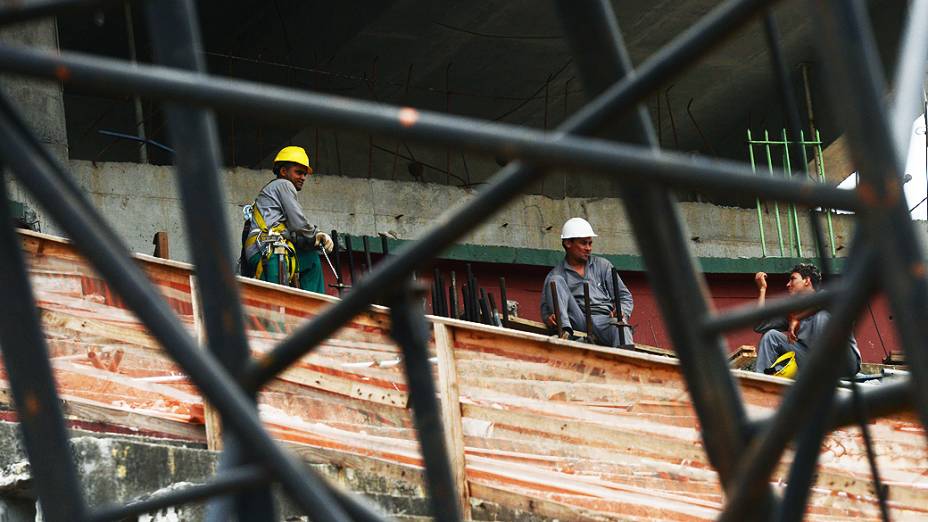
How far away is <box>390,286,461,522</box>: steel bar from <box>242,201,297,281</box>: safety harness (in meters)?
9.94

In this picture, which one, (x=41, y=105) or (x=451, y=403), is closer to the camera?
(x=451, y=403)

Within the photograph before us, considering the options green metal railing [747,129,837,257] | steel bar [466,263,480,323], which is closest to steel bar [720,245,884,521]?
steel bar [466,263,480,323]

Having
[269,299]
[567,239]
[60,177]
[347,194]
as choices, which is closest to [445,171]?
[347,194]

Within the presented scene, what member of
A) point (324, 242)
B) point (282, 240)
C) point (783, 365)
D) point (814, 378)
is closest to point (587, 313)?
point (783, 365)

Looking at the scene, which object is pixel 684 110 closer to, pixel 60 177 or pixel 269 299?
pixel 269 299

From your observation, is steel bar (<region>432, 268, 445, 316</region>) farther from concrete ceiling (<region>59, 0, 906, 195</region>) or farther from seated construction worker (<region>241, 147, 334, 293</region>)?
concrete ceiling (<region>59, 0, 906, 195</region>)

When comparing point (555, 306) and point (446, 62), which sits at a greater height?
point (446, 62)

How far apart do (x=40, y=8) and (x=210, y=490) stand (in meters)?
0.87

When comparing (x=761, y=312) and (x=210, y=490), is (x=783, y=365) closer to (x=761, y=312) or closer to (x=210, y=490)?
(x=761, y=312)

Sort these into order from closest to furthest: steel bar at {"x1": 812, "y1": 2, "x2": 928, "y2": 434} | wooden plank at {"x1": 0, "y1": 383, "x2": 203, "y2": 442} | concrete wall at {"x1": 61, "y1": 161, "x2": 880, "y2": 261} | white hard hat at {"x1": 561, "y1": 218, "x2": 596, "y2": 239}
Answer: steel bar at {"x1": 812, "y1": 2, "x2": 928, "y2": 434}, wooden plank at {"x1": 0, "y1": 383, "x2": 203, "y2": 442}, white hard hat at {"x1": 561, "y1": 218, "x2": 596, "y2": 239}, concrete wall at {"x1": 61, "y1": 161, "x2": 880, "y2": 261}

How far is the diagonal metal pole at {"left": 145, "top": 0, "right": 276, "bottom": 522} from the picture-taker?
2758 millimetres

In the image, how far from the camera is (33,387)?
291 centimetres

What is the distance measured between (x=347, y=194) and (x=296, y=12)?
7.55ft

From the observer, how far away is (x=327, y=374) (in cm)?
976
